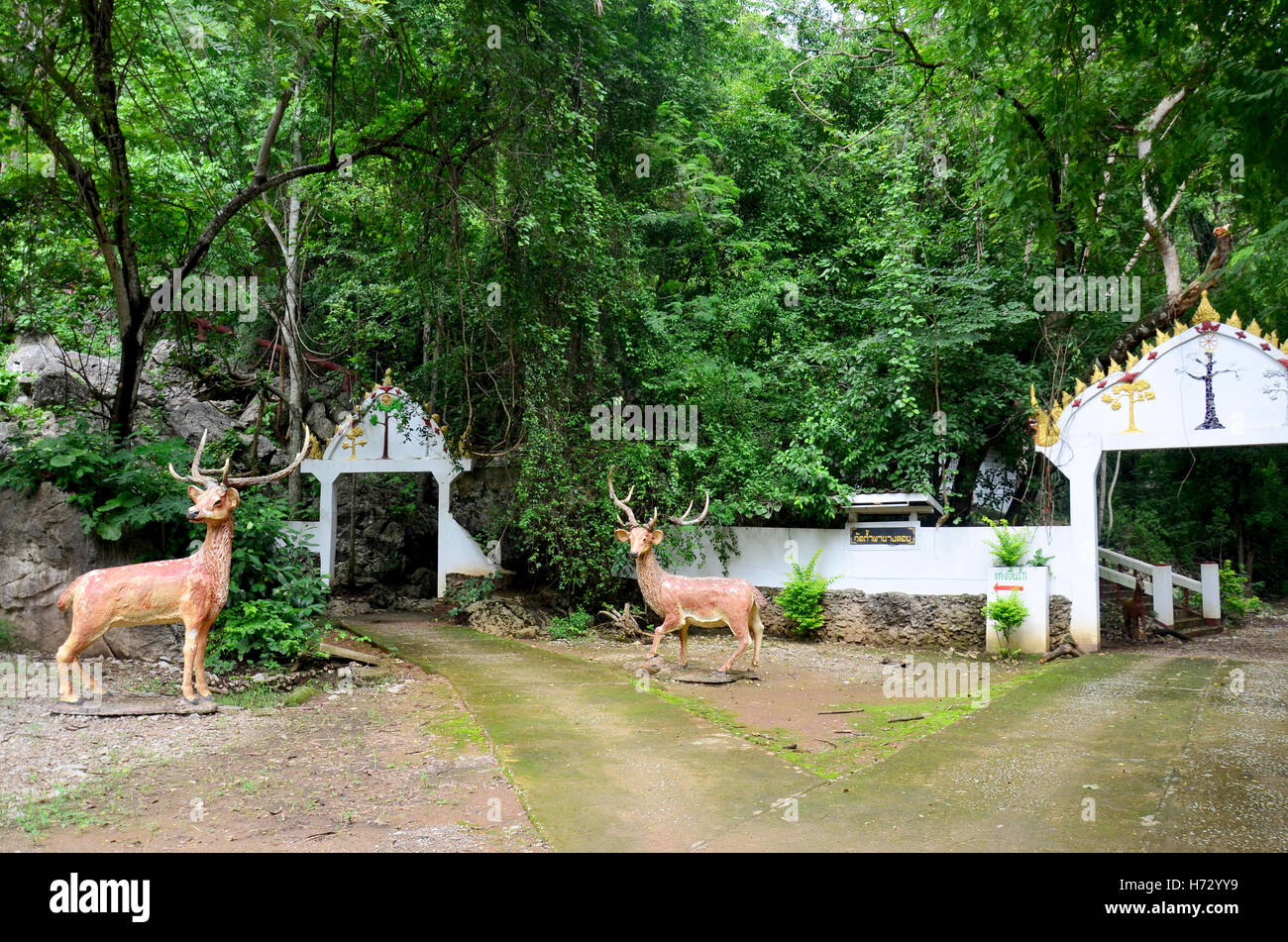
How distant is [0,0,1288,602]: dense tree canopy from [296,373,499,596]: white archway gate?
732 mm

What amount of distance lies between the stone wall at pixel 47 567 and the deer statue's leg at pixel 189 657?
1402mm

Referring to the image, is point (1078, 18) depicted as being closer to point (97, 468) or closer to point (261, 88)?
point (97, 468)

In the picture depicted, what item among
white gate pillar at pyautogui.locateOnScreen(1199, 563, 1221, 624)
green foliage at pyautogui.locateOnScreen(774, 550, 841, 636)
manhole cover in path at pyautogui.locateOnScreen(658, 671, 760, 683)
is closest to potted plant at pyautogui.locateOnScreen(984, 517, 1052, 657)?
green foliage at pyautogui.locateOnScreen(774, 550, 841, 636)

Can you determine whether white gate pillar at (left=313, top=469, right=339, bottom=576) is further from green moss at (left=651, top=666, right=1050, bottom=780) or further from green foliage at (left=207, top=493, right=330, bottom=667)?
green moss at (left=651, top=666, right=1050, bottom=780)

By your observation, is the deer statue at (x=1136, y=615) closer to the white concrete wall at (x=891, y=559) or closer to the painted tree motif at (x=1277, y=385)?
the white concrete wall at (x=891, y=559)

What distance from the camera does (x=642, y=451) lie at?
36.4 ft

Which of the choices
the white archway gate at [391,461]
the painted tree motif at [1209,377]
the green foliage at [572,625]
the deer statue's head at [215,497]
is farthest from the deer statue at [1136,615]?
the deer statue's head at [215,497]

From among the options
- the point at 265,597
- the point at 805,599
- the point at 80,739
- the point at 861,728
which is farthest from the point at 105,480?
the point at 805,599

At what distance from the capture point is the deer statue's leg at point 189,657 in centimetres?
628

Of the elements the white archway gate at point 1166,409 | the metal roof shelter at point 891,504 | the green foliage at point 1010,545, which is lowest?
the green foliage at point 1010,545

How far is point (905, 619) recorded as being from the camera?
11.2 metres

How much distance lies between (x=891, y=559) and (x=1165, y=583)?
15.0 ft

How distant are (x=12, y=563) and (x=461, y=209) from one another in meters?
6.01

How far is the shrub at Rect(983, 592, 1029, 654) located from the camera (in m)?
10.2
